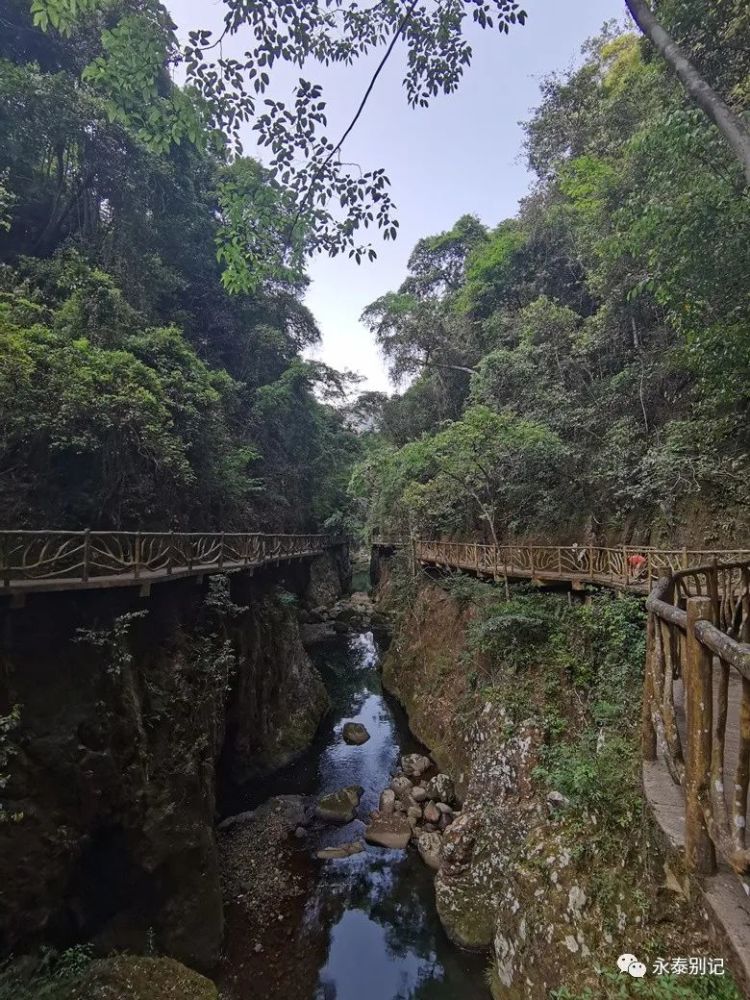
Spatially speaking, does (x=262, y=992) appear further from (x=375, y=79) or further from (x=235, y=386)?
(x=235, y=386)

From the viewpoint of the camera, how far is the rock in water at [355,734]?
548 inches

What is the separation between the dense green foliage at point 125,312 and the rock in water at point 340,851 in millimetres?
7736

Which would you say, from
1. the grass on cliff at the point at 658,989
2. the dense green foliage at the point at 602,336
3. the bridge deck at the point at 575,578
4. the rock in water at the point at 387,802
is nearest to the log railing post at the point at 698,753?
the grass on cliff at the point at 658,989

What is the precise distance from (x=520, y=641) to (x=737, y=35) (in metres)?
11.4

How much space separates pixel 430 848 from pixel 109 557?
318 inches

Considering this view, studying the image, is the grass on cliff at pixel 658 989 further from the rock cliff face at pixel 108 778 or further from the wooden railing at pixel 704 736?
the rock cliff face at pixel 108 778

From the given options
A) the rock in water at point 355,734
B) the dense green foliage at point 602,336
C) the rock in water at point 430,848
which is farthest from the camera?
the rock in water at point 355,734

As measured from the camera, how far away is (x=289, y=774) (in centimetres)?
1217

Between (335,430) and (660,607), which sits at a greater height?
(335,430)

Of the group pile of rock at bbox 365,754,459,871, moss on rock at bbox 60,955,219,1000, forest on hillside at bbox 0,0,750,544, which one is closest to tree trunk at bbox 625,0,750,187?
forest on hillside at bbox 0,0,750,544

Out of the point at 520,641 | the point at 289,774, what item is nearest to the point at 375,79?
the point at 520,641

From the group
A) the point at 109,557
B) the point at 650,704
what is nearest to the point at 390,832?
the point at 109,557

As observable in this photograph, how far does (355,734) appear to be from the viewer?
14.1 m

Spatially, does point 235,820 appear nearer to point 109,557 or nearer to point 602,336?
point 109,557
